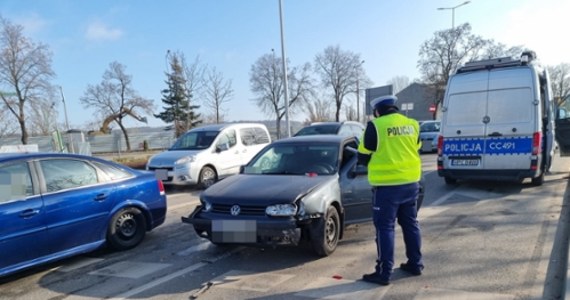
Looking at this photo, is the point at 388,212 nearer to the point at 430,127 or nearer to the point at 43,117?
the point at 430,127

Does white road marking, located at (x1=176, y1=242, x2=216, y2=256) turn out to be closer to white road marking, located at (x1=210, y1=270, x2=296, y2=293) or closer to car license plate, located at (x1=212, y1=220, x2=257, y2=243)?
car license plate, located at (x1=212, y1=220, x2=257, y2=243)

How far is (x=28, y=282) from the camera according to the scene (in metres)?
4.59

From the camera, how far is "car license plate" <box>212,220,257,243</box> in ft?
14.9

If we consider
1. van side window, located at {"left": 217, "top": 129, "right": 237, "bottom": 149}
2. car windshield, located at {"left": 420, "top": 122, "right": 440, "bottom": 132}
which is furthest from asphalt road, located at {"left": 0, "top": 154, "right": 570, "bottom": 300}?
car windshield, located at {"left": 420, "top": 122, "right": 440, "bottom": 132}

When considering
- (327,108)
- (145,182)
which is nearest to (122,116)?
(327,108)

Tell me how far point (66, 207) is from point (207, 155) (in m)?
6.14

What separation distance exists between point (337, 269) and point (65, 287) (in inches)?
116

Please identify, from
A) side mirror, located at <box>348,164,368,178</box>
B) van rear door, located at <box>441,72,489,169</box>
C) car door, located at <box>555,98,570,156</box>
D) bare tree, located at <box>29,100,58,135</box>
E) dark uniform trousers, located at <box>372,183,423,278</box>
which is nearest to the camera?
dark uniform trousers, located at <box>372,183,423,278</box>

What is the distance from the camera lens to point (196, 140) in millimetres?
11578

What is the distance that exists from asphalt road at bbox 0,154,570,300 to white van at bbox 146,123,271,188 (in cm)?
384

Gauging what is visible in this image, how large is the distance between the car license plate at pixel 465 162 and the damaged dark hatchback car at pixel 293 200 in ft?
13.6

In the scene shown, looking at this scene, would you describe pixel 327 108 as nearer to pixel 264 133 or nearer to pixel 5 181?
pixel 264 133

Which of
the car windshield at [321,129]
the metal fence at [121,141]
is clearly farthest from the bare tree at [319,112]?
the car windshield at [321,129]

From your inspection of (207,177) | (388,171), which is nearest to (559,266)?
(388,171)
